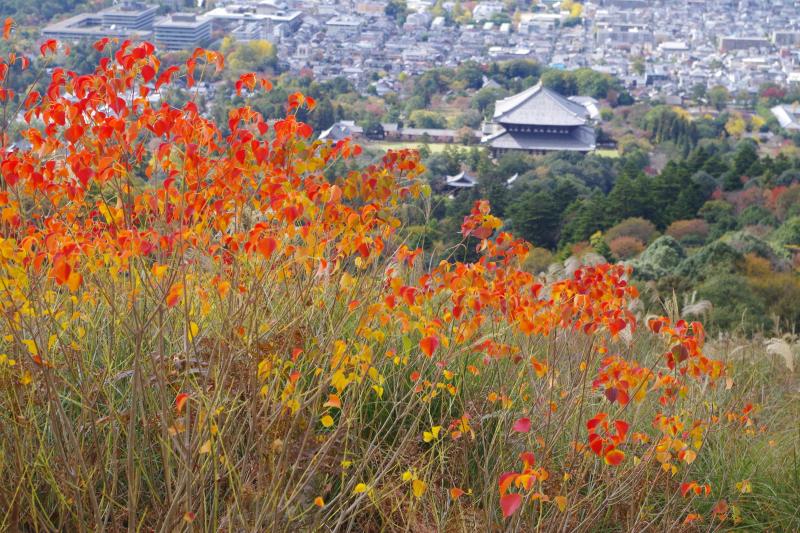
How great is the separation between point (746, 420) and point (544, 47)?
4098 cm

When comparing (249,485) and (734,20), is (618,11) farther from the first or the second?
(249,485)

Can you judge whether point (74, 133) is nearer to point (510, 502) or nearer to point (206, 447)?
point (206, 447)

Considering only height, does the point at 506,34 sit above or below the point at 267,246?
below

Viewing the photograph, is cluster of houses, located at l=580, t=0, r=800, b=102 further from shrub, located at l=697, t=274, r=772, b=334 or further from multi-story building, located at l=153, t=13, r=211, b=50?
shrub, located at l=697, t=274, r=772, b=334

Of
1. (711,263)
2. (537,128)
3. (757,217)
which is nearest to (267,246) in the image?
(711,263)

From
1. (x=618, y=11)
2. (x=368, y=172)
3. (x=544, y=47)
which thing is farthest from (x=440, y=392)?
(x=618, y=11)

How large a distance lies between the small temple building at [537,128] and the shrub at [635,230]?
12973 mm

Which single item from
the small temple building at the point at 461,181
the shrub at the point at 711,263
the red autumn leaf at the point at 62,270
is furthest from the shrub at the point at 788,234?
the red autumn leaf at the point at 62,270

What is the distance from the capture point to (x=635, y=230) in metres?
13.0

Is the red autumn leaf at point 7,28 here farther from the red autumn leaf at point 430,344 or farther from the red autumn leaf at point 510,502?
the red autumn leaf at point 510,502

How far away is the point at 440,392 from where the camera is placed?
→ 2521mm

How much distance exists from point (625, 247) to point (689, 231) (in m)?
1.80

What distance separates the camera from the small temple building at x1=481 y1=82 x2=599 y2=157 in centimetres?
2633

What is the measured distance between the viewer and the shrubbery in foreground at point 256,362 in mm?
1765
